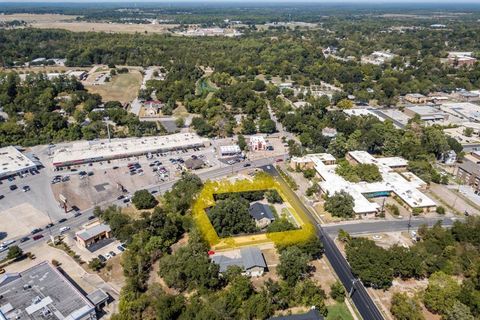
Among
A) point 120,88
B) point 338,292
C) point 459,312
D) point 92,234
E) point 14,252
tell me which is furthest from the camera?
point 120,88

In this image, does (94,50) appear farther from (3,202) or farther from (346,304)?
(346,304)

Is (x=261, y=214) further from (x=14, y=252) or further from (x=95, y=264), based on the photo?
(x=14, y=252)

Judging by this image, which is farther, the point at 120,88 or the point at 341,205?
the point at 120,88

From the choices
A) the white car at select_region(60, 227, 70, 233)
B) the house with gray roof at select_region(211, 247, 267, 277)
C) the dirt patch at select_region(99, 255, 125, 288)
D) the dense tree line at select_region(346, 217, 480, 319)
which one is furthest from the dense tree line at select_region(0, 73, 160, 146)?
the dense tree line at select_region(346, 217, 480, 319)

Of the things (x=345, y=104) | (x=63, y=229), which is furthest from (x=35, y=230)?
(x=345, y=104)

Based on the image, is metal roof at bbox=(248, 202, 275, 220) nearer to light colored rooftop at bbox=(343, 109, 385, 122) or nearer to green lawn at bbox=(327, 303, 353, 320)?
green lawn at bbox=(327, 303, 353, 320)

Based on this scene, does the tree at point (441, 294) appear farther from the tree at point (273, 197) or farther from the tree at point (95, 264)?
the tree at point (95, 264)
